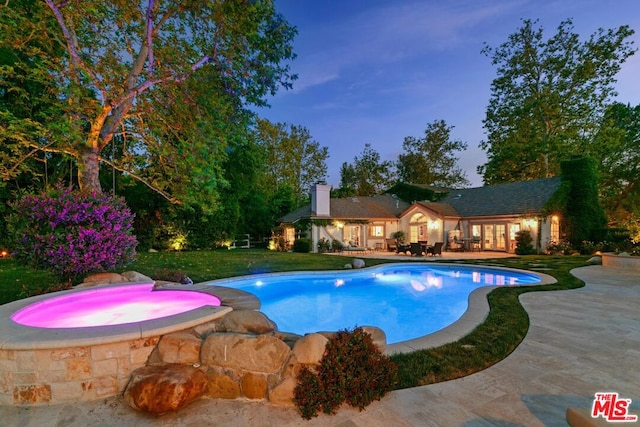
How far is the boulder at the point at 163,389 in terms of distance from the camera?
2.78 meters

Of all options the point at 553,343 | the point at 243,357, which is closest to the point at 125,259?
the point at 243,357

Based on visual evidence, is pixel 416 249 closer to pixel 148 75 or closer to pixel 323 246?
pixel 323 246

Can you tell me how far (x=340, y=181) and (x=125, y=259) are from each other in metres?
37.7

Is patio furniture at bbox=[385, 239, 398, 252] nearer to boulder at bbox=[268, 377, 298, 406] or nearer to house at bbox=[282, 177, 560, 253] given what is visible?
house at bbox=[282, 177, 560, 253]

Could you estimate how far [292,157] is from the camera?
35875 millimetres

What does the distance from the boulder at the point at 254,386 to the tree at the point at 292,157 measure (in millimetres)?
30322

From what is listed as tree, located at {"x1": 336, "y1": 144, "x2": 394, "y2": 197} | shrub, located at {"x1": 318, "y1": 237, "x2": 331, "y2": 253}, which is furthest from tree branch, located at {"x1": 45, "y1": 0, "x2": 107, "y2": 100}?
tree, located at {"x1": 336, "y1": 144, "x2": 394, "y2": 197}

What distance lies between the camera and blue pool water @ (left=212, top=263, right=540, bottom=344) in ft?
22.4

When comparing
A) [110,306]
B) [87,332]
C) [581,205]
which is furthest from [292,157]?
[87,332]

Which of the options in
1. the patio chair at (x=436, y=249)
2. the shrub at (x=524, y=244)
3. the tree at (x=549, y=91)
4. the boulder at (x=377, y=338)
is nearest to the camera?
the boulder at (x=377, y=338)

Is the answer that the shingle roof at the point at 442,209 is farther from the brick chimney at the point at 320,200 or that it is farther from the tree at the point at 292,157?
the tree at the point at 292,157

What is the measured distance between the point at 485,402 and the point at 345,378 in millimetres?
1400

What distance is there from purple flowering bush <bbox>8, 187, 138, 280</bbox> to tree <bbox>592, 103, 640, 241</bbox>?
92.5ft

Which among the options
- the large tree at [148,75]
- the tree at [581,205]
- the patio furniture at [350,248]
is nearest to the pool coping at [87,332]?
the large tree at [148,75]
